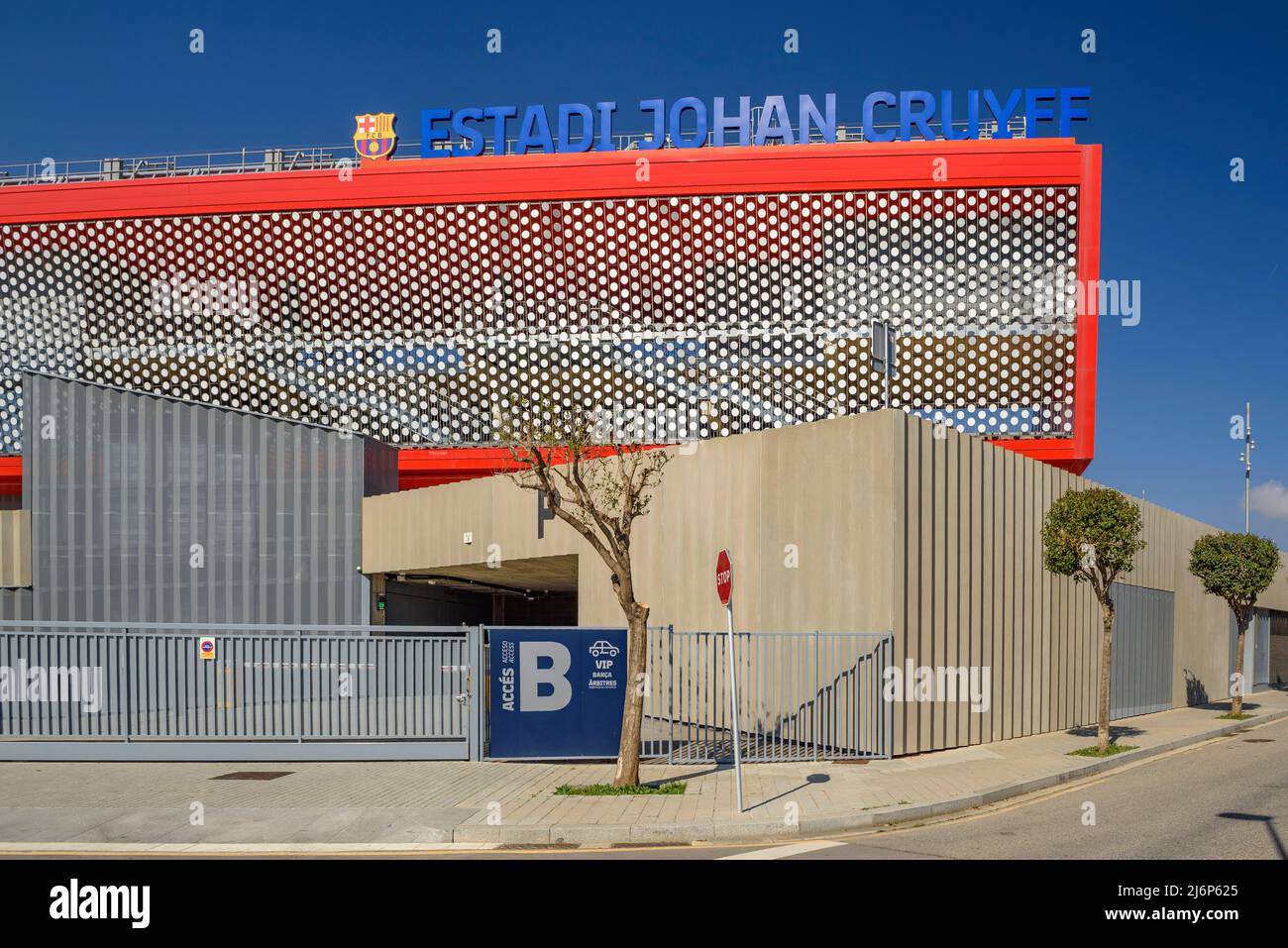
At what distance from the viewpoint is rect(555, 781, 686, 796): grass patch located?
39.0 feet

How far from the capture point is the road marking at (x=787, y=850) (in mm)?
9250

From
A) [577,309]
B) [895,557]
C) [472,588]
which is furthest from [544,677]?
[577,309]

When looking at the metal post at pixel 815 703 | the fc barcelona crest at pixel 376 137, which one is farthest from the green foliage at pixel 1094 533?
the fc barcelona crest at pixel 376 137

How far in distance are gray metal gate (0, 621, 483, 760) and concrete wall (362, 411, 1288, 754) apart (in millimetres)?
5004

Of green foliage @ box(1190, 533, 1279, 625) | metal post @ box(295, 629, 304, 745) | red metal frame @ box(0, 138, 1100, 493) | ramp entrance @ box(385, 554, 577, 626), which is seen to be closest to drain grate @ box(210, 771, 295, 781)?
metal post @ box(295, 629, 304, 745)

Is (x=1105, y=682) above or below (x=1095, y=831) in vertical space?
above

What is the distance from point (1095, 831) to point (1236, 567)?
16.2 meters

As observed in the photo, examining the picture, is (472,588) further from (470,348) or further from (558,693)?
(558,693)

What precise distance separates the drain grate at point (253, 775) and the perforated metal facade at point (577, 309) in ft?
66.0

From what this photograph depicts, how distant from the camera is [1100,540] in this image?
1630 cm

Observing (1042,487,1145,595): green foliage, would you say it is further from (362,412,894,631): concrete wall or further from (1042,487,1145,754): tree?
(362,412,894,631): concrete wall
